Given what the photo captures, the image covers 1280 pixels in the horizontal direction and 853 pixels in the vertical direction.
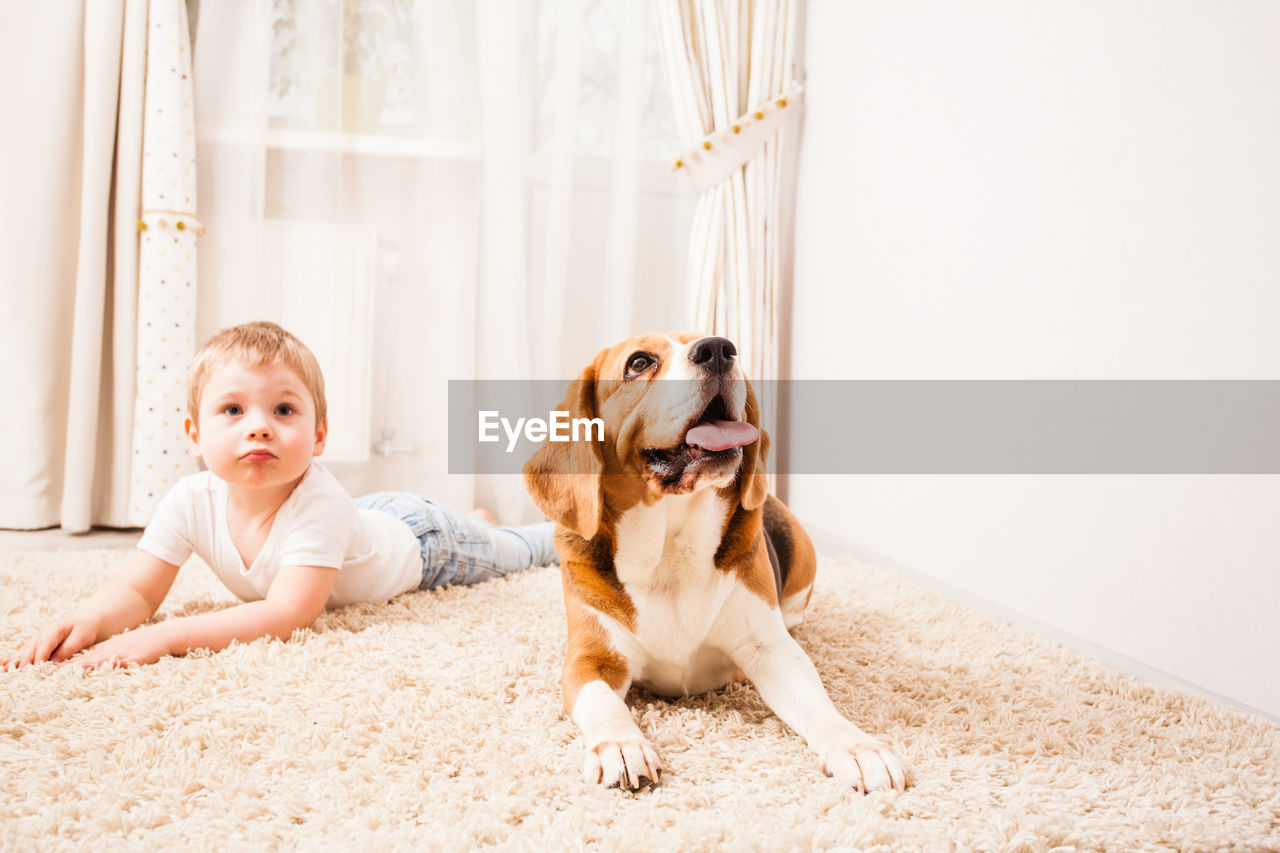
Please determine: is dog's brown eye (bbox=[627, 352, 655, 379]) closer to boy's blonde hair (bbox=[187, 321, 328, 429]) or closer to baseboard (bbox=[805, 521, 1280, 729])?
boy's blonde hair (bbox=[187, 321, 328, 429])

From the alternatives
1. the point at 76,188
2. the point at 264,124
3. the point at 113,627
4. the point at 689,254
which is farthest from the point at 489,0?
the point at 113,627

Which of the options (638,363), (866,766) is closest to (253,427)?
(638,363)

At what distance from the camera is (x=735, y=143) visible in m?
2.68

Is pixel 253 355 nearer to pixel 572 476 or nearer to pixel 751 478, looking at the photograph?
pixel 572 476

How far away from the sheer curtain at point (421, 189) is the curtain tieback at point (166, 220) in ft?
0.47

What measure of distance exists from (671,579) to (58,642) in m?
0.95

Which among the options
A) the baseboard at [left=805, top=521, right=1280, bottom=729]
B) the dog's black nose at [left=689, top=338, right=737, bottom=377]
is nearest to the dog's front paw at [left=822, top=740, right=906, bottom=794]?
the dog's black nose at [left=689, top=338, right=737, bottom=377]

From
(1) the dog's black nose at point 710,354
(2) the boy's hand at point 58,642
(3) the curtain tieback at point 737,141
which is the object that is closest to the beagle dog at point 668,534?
(1) the dog's black nose at point 710,354

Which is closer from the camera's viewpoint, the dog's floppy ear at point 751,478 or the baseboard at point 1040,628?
the dog's floppy ear at point 751,478

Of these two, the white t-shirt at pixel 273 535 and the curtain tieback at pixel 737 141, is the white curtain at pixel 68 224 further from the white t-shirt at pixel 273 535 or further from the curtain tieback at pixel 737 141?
the curtain tieback at pixel 737 141

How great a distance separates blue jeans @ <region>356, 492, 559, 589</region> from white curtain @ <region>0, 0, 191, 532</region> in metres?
1.11

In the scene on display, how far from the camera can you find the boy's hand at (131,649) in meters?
1.17

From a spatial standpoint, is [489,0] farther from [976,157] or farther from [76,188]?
[976,157]

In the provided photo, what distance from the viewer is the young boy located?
1267 millimetres
